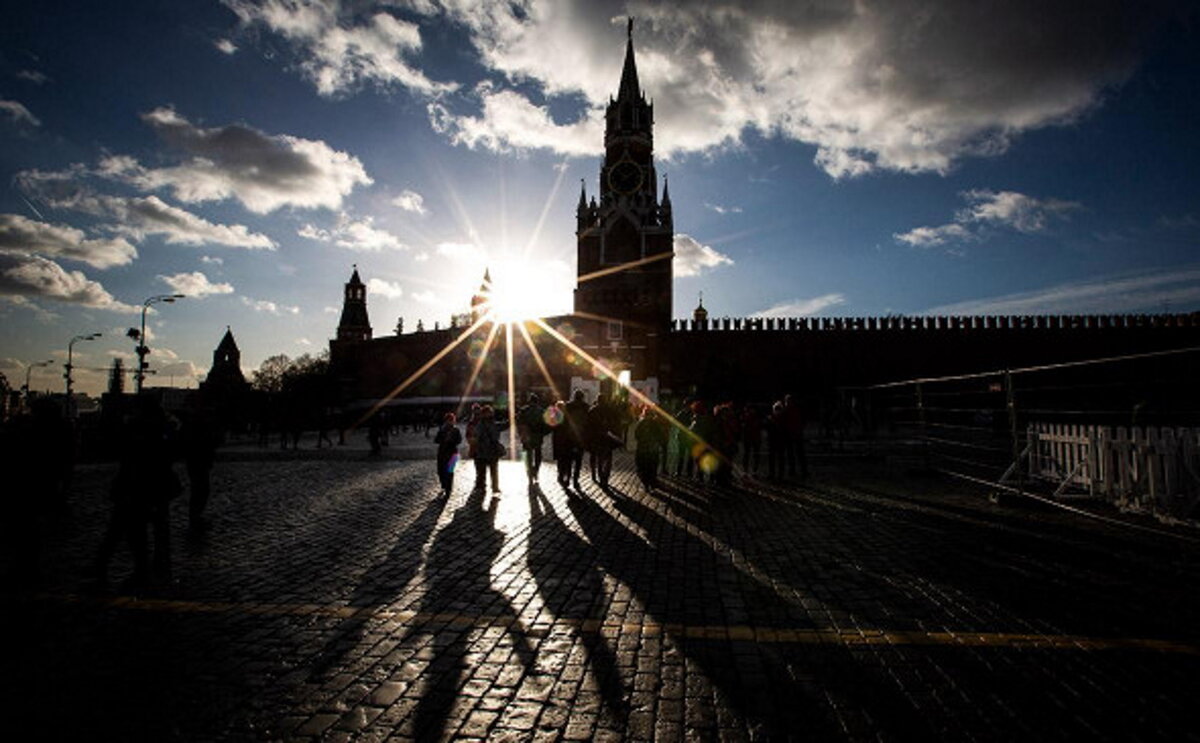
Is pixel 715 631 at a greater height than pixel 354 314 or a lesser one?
lesser

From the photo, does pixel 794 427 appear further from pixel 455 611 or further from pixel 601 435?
pixel 455 611

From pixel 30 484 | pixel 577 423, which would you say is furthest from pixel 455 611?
pixel 577 423

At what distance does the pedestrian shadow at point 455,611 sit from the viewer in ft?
8.96

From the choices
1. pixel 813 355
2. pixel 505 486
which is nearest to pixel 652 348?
pixel 813 355

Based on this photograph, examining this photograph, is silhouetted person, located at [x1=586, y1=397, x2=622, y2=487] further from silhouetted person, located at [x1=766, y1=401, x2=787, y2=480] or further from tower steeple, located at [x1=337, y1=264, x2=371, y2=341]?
tower steeple, located at [x1=337, y1=264, x2=371, y2=341]

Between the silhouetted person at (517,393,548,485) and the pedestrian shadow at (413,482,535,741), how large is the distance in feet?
13.5

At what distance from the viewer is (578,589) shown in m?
4.42

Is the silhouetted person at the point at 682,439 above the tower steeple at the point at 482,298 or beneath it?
beneath

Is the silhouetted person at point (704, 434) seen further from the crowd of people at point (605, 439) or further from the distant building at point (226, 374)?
the distant building at point (226, 374)

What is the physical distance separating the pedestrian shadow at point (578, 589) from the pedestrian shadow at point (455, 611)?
341 mm

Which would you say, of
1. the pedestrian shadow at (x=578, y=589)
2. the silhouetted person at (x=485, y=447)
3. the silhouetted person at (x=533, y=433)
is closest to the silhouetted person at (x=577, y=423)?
the silhouetted person at (x=533, y=433)

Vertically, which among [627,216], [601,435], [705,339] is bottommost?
[601,435]

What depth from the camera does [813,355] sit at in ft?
127

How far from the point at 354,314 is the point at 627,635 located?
289 feet
